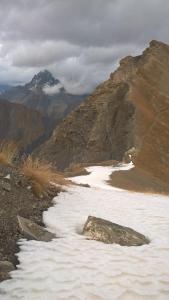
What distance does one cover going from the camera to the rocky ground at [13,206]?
7.57 m

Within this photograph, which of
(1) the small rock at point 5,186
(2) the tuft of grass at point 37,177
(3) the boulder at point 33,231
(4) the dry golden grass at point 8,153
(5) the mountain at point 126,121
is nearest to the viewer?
(3) the boulder at point 33,231

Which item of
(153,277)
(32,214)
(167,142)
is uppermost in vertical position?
(167,142)

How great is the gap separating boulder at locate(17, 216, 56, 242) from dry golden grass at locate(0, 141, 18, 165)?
5.13 m

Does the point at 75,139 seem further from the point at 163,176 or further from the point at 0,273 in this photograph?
the point at 0,273

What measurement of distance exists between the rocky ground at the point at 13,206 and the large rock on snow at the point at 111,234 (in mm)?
1046

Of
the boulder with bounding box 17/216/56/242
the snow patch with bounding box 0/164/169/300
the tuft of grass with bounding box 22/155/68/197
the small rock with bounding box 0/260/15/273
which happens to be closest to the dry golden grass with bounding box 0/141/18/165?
the tuft of grass with bounding box 22/155/68/197

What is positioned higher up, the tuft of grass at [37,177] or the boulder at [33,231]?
the tuft of grass at [37,177]

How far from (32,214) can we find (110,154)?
149 feet

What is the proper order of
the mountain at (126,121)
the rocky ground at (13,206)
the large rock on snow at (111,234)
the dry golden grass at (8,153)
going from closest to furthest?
the rocky ground at (13,206) < the large rock on snow at (111,234) < the dry golden grass at (8,153) < the mountain at (126,121)

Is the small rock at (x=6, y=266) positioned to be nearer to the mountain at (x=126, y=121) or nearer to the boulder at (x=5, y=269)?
the boulder at (x=5, y=269)

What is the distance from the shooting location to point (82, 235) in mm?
9133

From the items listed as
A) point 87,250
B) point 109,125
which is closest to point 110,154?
point 109,125

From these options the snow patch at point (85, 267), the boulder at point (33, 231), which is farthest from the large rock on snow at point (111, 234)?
the boulder at point (33, 231)

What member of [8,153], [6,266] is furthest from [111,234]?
[8,153]
